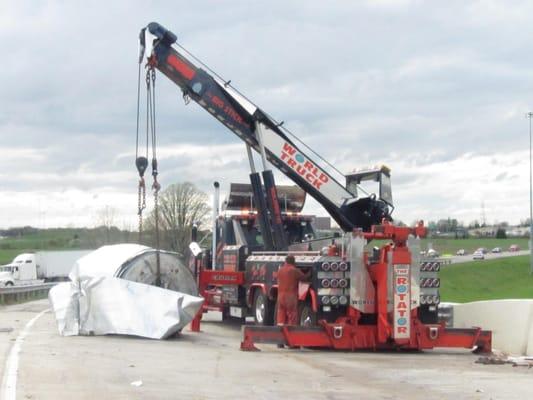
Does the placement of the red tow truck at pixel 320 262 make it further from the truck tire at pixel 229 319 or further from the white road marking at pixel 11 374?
the white road marking at pixel 11 374

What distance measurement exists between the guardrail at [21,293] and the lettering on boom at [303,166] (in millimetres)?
24327

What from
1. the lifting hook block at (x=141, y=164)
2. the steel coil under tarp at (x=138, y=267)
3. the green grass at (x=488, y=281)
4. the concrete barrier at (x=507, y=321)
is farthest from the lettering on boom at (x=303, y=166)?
the green grass at (x=488, y=281)

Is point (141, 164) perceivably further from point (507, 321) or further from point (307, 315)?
point (507, 321)

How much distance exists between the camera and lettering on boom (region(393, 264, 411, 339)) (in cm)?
1659

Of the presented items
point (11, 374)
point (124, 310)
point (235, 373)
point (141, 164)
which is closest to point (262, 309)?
point (124, 310)

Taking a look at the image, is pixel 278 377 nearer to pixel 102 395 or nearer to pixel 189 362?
pixel 189 362

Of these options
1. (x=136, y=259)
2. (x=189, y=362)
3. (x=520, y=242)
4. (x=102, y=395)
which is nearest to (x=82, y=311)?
(x=136, y=259)

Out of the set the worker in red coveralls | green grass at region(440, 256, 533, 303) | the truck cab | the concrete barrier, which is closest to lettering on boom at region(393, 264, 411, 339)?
the worker in red coveralls

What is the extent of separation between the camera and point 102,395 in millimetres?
10688

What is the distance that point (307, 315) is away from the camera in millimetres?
17875

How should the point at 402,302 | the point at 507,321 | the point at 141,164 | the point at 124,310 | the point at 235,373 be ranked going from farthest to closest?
1. the point at 141,164
2. the point at 124,310
3. the point at 507,321
4. the point at 402,302
5. the point at 235,373

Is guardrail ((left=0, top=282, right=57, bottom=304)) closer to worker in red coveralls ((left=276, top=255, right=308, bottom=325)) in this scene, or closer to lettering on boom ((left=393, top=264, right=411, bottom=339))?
worker in red coveralls ((left=276, top=255, right=308, bottom=325))

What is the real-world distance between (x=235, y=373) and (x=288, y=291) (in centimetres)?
464

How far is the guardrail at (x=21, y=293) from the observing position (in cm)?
4353
